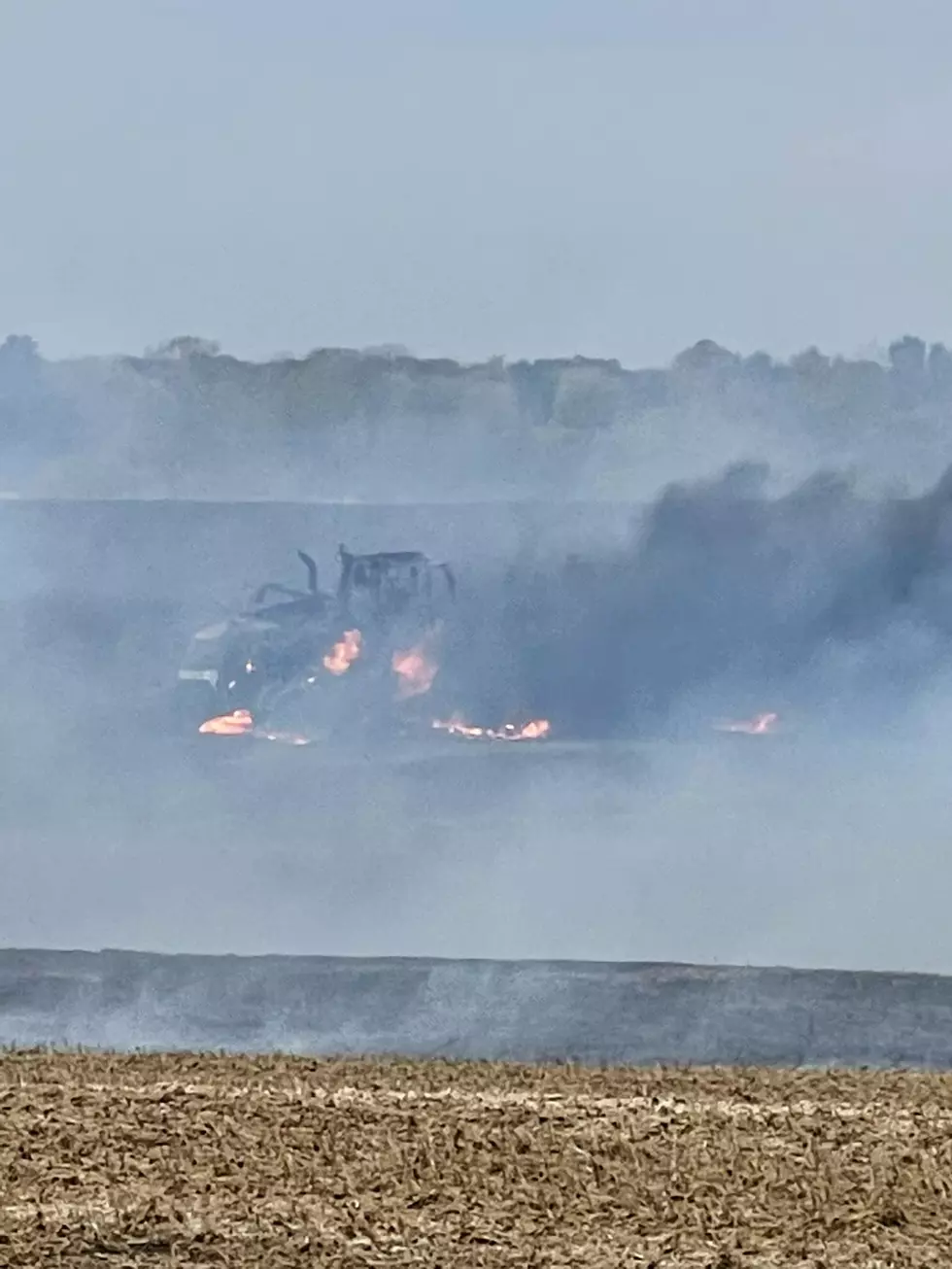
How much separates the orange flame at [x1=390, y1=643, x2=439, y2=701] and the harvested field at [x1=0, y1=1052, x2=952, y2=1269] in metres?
0.75

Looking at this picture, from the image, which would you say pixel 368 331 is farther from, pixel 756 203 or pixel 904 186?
pixel 904 186

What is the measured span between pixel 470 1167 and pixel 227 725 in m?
1.33

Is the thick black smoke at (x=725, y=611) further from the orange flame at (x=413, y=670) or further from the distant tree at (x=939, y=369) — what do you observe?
the distant tree at (x=939, y=369)

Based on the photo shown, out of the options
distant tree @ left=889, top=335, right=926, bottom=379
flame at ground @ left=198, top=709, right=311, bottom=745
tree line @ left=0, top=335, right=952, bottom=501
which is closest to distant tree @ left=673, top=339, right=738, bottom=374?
tree line @ left=0, top=335, right=952, bottom=501

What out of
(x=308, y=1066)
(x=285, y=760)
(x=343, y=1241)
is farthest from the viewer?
(x=285, y=760)

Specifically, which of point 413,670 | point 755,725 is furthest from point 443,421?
point 755,725

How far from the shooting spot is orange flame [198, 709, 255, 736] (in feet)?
14.0

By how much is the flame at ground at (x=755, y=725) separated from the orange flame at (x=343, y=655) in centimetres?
74

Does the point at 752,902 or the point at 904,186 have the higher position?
the point at 904,186

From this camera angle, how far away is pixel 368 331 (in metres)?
4.21

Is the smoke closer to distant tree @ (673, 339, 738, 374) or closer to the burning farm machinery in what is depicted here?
the burning farm machinery

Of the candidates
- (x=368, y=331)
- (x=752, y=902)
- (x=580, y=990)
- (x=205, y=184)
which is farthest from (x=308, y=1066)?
(x=205, y=184)

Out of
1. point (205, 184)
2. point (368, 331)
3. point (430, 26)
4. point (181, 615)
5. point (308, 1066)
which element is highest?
point (430, 26)

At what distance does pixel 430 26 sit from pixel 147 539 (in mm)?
1171
